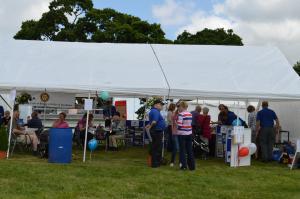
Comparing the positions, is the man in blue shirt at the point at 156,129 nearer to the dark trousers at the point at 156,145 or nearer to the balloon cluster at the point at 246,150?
the dark trousers at the point at 156,145

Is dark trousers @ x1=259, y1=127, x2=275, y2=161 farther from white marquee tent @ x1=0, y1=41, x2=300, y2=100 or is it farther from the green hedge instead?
the green hedge

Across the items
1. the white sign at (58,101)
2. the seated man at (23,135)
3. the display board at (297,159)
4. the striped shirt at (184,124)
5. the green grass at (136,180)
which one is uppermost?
the white sign at (58,101)

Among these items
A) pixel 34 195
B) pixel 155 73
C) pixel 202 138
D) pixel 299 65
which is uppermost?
pixel 299 65

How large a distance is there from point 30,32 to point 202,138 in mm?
21384

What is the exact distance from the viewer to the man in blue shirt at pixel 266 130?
11391mm

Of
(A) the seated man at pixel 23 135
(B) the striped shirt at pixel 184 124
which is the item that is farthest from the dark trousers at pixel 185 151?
(A) the seated man at pixel 23 135

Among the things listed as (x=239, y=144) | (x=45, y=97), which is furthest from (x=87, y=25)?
(x=239, y=144)

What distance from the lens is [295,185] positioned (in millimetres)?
8227

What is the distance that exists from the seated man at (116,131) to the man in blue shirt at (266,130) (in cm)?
400

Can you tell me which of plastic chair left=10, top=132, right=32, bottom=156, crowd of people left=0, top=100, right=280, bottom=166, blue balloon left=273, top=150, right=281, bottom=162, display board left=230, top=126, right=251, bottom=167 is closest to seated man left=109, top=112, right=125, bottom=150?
crowd of people left=0, top=100, right=280, bottom=166

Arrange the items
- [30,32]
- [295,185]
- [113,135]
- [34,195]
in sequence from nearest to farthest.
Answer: [34,195]
[295,185]
[113,135]
[30,32]

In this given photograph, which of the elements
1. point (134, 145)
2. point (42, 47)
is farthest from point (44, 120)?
point (42, 47)

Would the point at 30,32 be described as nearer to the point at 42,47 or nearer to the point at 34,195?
the point at 42,47

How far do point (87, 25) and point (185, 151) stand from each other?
21.4m
